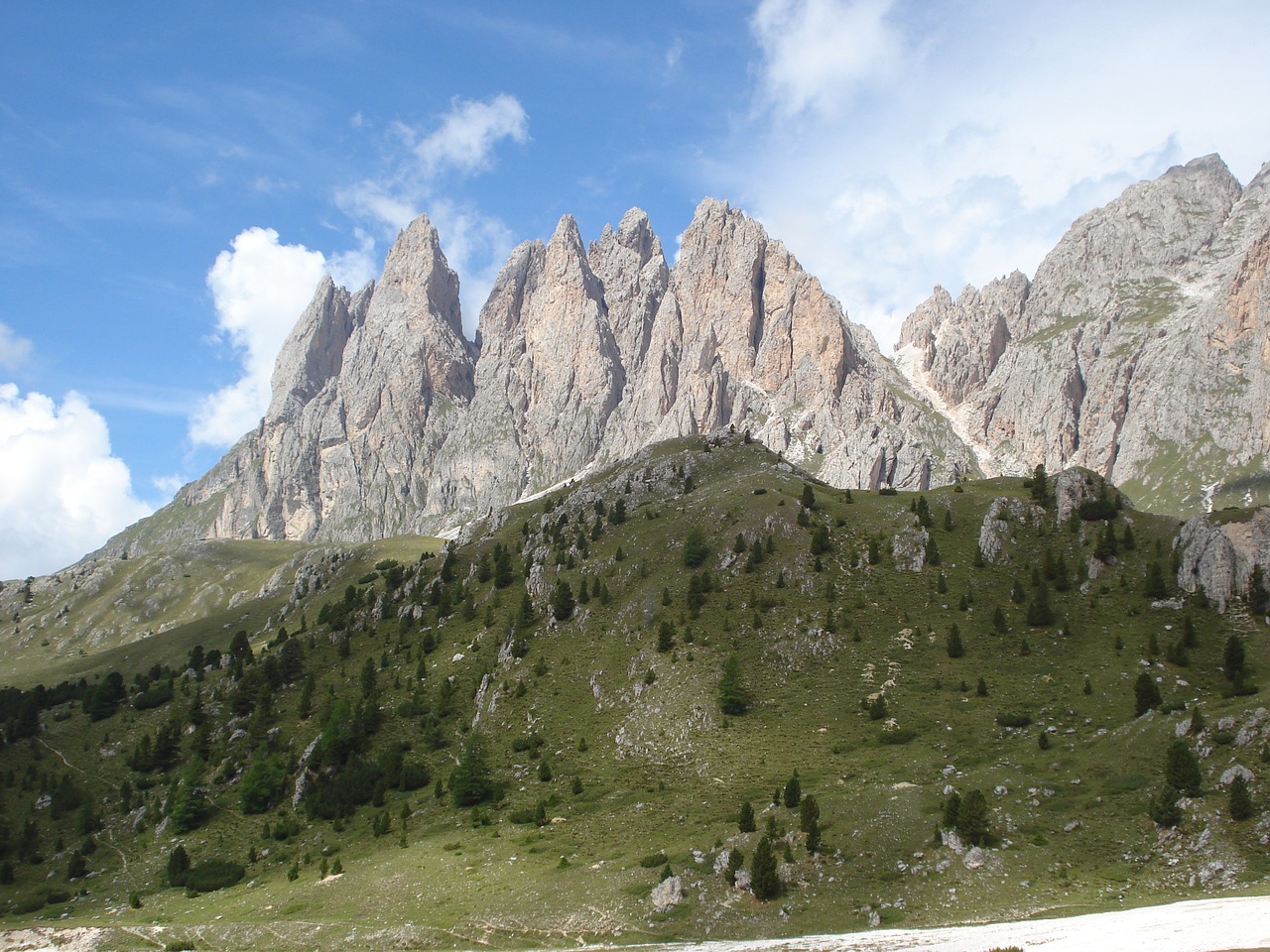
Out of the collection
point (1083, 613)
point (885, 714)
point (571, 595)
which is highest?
point (571, 595)

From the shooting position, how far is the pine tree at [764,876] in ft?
180

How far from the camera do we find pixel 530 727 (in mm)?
103000

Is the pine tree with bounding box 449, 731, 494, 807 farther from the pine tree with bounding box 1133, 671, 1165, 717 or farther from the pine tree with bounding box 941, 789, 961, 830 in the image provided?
the pine tree with bounding box 1133, 671, 1165, 717

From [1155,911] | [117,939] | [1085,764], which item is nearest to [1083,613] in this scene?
[1085,764]

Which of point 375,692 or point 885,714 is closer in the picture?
point 885,714

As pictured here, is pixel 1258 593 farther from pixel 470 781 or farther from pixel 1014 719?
pixel 470 781

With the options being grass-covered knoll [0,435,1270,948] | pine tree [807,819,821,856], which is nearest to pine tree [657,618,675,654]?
grass-covered knoll [0,435,1270,948]

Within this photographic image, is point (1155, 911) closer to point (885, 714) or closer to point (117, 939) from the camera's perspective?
point (885, 714)

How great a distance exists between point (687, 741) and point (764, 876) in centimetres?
3613

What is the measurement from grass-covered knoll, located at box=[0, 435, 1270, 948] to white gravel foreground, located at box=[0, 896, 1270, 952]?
121 inches

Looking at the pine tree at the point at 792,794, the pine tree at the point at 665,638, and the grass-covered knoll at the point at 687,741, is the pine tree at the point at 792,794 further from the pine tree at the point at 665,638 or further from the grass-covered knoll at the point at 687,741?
the pine tree at the point at 665,638

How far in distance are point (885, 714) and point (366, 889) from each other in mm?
52362

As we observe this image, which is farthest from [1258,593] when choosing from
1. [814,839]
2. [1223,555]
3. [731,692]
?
[814,839]

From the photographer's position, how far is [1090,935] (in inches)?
1576
